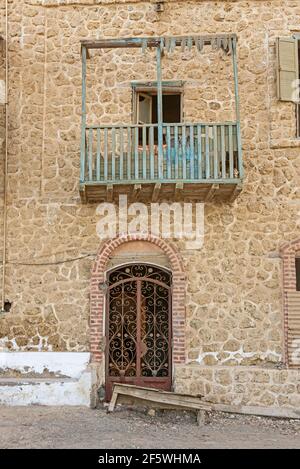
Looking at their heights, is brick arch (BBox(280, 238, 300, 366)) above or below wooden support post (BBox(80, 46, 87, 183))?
below

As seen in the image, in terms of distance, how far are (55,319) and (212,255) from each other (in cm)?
337

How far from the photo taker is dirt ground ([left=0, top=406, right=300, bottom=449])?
26.9ft

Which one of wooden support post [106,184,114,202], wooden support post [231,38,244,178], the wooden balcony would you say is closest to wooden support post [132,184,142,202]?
the wooden balcony

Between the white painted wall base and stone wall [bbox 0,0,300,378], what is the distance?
10.5 inches

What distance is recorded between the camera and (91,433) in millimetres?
8609

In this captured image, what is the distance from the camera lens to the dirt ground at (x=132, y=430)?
820 cm

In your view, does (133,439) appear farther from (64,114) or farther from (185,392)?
(64,114)

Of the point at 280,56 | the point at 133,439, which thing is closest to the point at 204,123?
the point at 280,56

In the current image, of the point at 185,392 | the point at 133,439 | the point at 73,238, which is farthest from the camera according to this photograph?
the point at 73,238

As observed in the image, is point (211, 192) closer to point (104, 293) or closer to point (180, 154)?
point (180, 154)

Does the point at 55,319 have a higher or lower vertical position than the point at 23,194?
lower

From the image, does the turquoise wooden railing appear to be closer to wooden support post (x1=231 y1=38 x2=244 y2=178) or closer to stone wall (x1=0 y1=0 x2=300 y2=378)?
wooden support post (x1=231 y1=38 x2=244 y2=178)

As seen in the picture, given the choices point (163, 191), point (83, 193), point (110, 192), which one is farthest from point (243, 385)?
point (83, 193)

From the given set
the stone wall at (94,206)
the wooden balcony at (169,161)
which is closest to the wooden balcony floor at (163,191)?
the wooden balcony at (169,161)
